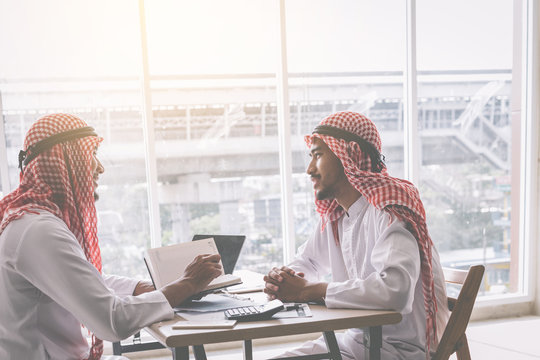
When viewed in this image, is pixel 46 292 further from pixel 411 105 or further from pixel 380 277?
pixel 411 105

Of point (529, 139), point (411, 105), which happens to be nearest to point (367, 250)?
point (411, 105)

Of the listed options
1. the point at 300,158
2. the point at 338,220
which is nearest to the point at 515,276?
the point at 300,158

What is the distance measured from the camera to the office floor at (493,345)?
355 centimetres

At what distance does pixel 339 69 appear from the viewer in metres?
4.05

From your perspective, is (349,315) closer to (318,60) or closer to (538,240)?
(318,60)

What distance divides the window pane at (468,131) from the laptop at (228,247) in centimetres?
262

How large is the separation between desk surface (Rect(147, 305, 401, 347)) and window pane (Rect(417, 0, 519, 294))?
2.90 metres

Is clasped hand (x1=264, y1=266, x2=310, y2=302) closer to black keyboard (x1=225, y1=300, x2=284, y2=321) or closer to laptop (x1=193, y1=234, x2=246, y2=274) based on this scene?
black keyboard (x1=225, y1=300, x2=284, y2=321)

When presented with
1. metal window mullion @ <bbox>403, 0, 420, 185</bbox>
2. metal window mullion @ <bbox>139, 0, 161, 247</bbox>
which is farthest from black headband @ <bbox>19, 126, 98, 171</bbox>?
metal window mullion @ <bbox>403, 0, 420, 185</bbox>

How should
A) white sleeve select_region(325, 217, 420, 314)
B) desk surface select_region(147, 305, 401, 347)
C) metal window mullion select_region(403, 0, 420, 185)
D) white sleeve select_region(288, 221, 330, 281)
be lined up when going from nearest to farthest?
desk surface select_region(147, 305, 401, 347)
white sleeve select_region(325, 217, 420, 314)
white sleeve select_region(288, 221, 330, 281)
metal window mullion select_region(403, 0, 420, 185)

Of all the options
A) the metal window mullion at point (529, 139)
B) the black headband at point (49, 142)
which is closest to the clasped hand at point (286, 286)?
the black headband at point (49, 142)

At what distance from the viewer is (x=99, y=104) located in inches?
143

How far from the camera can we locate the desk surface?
1487mm

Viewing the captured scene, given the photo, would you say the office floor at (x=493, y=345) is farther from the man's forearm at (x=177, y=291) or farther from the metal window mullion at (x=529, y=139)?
the man's forearm at (x=177, y=291)
